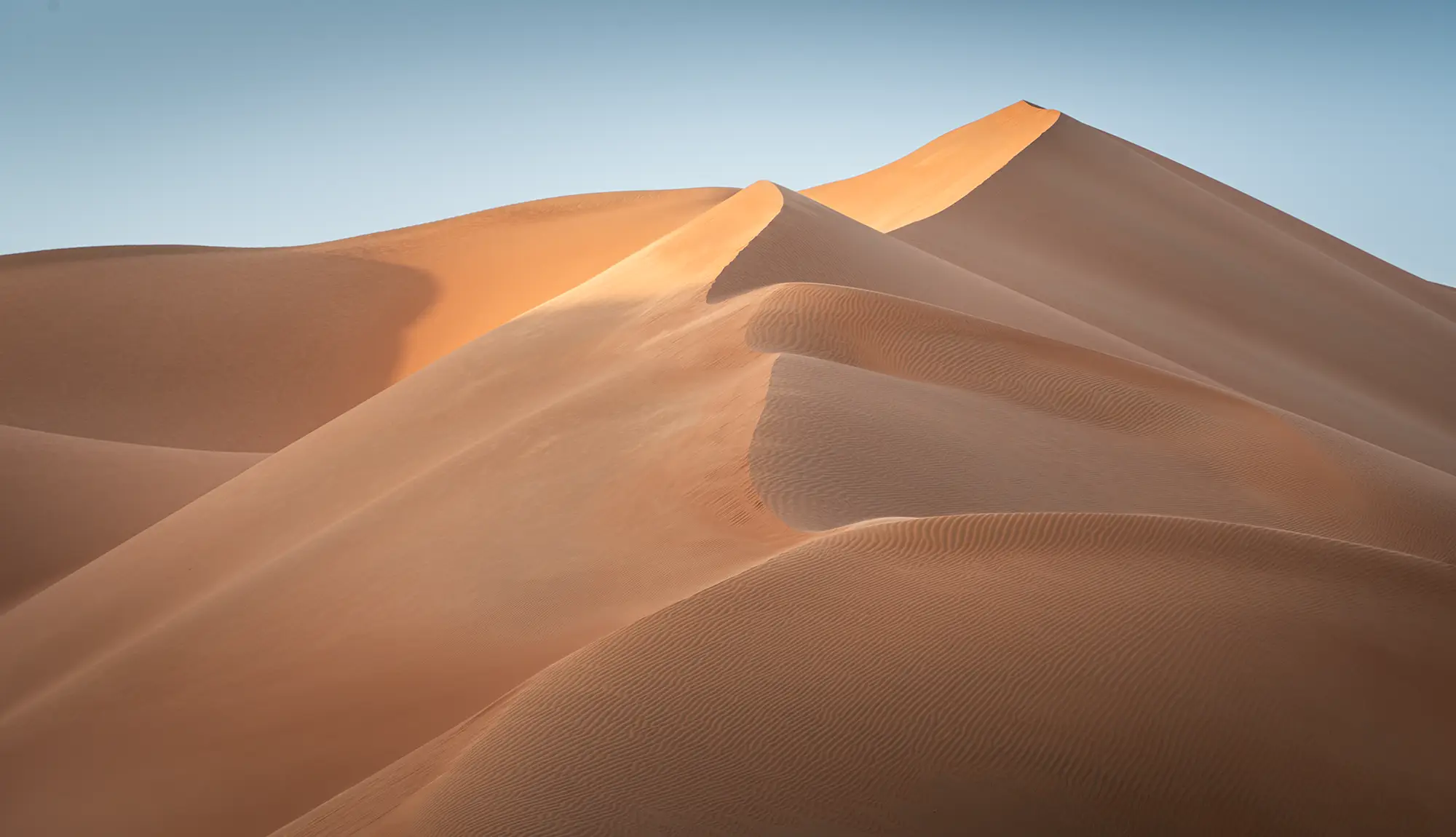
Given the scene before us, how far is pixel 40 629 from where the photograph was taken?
6469mm

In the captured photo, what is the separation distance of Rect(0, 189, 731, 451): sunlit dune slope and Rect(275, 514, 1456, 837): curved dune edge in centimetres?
1244

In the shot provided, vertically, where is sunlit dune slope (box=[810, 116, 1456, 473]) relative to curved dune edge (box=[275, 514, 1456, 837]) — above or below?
above

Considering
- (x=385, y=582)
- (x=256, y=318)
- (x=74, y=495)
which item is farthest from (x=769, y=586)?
(x=256, y=318)

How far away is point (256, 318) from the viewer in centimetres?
1694

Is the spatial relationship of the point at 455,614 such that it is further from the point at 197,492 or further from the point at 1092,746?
the point at 197,492

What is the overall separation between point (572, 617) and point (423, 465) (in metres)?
2.65

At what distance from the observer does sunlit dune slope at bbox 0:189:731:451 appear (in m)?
15.1

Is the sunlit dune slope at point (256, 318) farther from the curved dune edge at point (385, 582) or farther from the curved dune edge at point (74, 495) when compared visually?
the curved dune edge at point (385, 582)

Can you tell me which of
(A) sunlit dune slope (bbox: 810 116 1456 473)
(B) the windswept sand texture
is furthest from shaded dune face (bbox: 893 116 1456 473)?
(B) the windswept sand texture

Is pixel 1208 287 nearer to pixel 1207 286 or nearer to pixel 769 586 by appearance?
pixel 1207 286

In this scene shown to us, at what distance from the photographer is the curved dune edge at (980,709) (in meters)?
2.72

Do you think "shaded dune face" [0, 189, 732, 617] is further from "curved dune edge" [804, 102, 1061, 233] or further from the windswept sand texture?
the windswept sand texture

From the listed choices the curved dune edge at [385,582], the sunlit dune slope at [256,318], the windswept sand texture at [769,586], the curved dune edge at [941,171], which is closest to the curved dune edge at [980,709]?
the windswept sand texture at [769,586]

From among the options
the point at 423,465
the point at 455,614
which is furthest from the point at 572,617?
the point at 423,465
